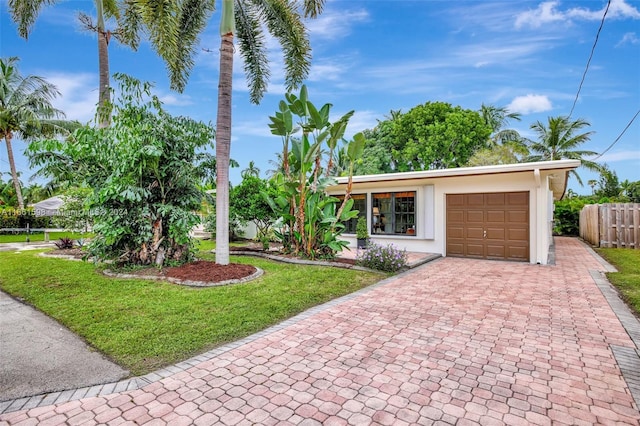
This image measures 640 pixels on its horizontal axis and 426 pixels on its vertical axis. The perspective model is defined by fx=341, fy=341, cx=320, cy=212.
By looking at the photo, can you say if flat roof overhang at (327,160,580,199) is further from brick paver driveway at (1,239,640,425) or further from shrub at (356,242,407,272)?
brick paver driveway at (1,239,640,425)

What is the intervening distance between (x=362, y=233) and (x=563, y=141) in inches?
837

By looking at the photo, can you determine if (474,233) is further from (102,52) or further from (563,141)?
(563,141)

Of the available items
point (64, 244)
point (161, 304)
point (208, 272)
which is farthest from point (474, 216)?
point (64, 244)

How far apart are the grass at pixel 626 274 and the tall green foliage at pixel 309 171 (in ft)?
19.5

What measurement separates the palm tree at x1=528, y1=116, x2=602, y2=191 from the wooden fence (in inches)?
511

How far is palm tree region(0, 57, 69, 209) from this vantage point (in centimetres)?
1952

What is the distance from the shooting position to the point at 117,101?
7.30m

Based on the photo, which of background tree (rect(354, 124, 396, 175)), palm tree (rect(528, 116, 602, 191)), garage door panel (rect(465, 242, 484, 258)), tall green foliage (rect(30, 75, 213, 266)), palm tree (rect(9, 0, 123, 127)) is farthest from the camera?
background tree (rect(354, 124, 396, 175))

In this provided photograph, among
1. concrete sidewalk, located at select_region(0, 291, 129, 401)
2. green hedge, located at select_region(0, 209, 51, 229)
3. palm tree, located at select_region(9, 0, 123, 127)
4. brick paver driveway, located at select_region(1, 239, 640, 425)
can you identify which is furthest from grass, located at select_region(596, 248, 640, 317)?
green hedge, located at select_region(0, 209, 51, 229)

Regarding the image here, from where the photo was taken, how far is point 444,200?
11.3m

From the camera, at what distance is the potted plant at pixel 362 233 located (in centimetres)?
1224

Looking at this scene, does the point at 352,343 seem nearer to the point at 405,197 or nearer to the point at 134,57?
the point at 405,197

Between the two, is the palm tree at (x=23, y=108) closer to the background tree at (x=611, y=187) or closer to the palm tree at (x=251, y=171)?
the palm tree at (x=251, y=171)

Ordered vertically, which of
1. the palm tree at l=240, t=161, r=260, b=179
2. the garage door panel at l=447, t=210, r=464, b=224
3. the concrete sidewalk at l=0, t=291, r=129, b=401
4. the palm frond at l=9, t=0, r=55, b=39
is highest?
the palm frond at l=9, t=0, r=55, b=39
